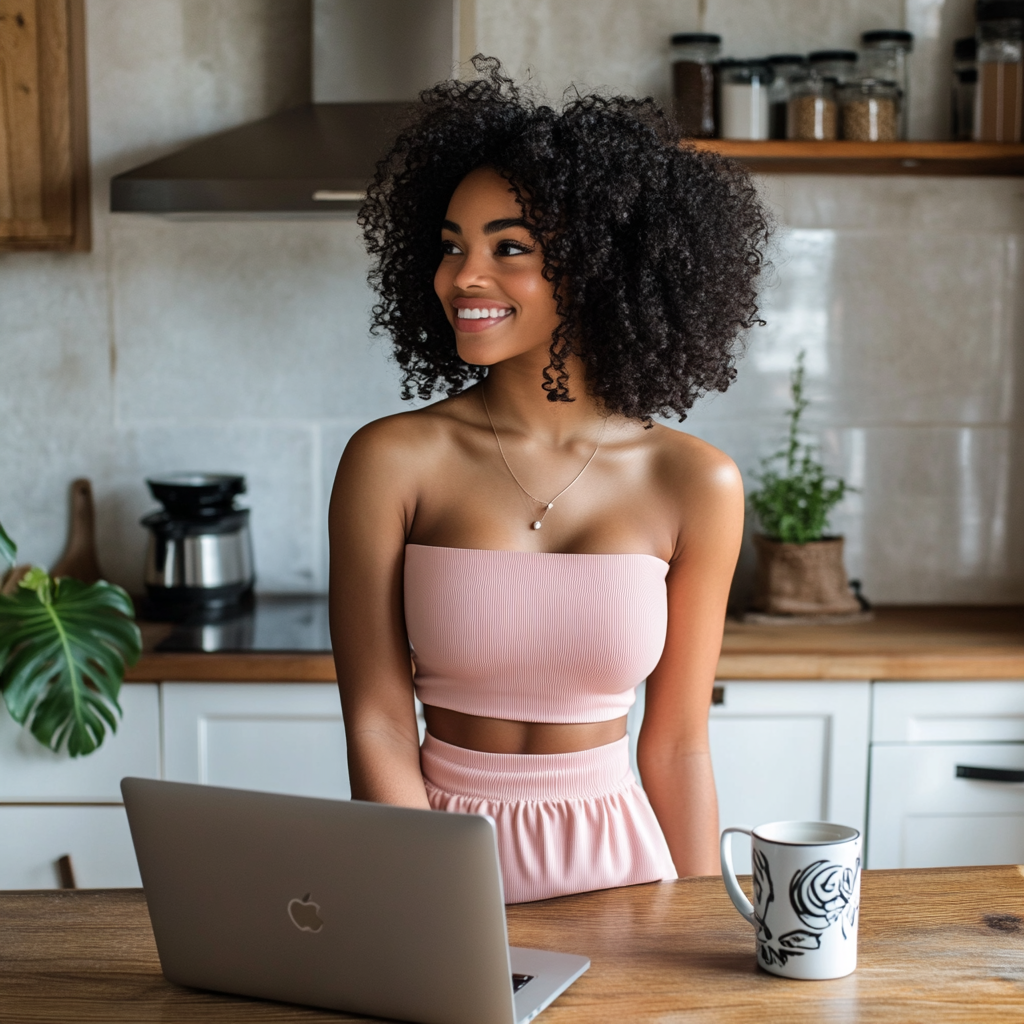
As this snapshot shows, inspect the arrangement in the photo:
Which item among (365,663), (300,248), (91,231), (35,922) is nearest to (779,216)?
(300,248)

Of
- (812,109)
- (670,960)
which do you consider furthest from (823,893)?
(812,109)

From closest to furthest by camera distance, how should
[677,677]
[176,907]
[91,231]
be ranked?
1. [176,907]
2. [677,677]
3. [91,231]

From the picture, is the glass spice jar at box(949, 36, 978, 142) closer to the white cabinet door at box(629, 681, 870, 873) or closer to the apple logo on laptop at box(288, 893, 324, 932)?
the white cabinet door at box(629, 681, 870, 873)

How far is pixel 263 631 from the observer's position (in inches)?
93.1

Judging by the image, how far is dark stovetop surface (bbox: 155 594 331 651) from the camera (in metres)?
2.24

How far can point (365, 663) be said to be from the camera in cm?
131

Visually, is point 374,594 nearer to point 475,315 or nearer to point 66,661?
point 475,315

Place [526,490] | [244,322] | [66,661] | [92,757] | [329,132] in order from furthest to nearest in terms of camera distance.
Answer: [244,322]
[329,132]
[92,757]
[66,661]
[526,490]

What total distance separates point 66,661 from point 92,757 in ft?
0.70

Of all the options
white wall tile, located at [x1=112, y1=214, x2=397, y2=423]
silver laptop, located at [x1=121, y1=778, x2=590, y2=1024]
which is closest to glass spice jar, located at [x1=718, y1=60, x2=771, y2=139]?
white wall tile, located at [x1=112, y1=214, x2=397, y2=423]

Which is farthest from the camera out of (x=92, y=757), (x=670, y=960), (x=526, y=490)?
(x=92, y=757)

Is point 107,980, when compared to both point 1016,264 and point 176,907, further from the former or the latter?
point 1016,264

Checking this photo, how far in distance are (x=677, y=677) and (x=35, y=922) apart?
28.0 inches

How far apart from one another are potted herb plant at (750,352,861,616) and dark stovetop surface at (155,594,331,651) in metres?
0.90
